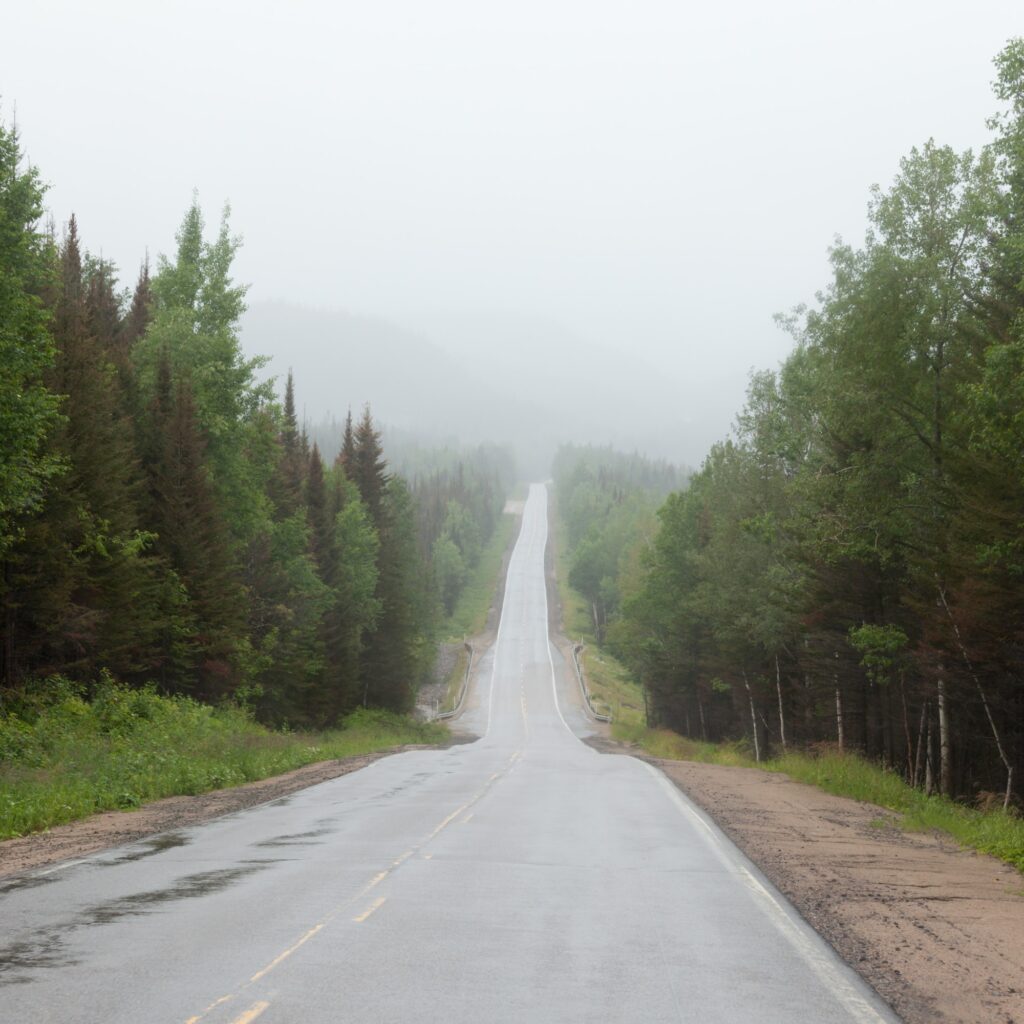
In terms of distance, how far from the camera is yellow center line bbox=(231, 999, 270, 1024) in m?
6.50

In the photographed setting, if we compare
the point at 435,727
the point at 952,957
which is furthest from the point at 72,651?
the point at 435,727

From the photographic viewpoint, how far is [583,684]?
9056 cm

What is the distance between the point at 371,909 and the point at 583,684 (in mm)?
81399

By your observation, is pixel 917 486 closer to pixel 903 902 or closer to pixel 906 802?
pixel 906 802

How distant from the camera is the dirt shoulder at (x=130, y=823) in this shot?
1391cm

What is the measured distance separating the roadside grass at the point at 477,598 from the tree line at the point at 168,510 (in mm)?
49045

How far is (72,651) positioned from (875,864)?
2352cm

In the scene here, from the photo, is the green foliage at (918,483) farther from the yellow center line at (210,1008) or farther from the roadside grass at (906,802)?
the yellow center line at (210,1008)

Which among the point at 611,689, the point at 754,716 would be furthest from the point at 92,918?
the point at 611,689

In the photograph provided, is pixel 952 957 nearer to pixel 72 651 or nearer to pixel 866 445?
pixel 866 445

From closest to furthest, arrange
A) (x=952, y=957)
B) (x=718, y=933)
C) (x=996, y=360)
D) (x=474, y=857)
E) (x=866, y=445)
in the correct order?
(x=952, y=957), (x=718, y=933), (x=474, y=857), (x=996, y=360), (x=866, y=445)

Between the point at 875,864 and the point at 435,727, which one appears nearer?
the point at 875,864

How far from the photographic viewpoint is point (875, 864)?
14.4 m

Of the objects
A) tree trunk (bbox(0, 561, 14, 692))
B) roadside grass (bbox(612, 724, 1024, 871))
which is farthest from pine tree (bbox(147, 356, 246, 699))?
roadside grass (bbox(612, 724, 1024, 871))
